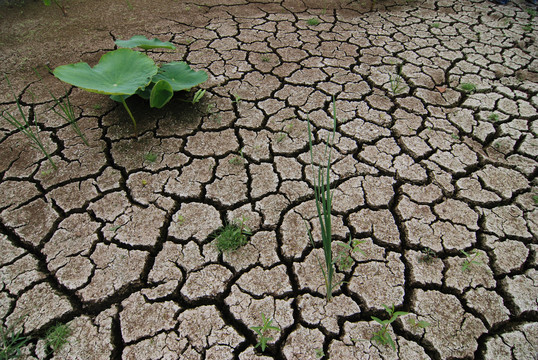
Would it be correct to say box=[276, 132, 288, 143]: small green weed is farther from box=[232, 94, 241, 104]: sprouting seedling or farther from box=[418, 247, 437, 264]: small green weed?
box=[418, 247, 437, 264]: small green weed

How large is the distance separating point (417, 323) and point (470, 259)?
19.8 inches

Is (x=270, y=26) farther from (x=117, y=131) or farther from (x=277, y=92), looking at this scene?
(x=117, y=131)

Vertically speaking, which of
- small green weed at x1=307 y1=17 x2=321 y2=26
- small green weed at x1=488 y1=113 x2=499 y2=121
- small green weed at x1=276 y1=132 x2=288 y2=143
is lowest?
small green weed at x1=276 y1=132 x2=288 y2=143

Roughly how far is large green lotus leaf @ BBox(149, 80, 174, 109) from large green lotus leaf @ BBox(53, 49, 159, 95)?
71 millimetres

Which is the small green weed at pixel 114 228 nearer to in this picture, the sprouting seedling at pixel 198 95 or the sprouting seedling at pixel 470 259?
the sprouting seedling at pixel 198 95

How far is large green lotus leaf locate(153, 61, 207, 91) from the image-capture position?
7.95ft

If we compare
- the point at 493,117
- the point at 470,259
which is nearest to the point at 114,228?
the point at 470,259

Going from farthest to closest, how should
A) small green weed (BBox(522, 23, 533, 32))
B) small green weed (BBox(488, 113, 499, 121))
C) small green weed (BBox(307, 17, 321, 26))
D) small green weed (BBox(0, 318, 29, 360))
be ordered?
small green weed (BBox(307, 17, 321, 26)), small green weed (BBox(522, 23, 533, 32)), small green weed (BBox(488, 113, 499, 121)), small green weed (BBox(0, 318, 29, 360))

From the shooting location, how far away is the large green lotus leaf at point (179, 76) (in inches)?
95.3

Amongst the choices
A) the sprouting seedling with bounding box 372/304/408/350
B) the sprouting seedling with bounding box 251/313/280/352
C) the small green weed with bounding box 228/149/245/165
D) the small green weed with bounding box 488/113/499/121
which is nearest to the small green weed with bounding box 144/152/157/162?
the small green weed with bounding box 228/149/245/165

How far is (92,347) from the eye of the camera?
1385 millimetres

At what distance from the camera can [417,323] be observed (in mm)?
1462

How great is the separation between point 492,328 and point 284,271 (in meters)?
0.93

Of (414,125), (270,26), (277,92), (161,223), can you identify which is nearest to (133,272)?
(161,223)
